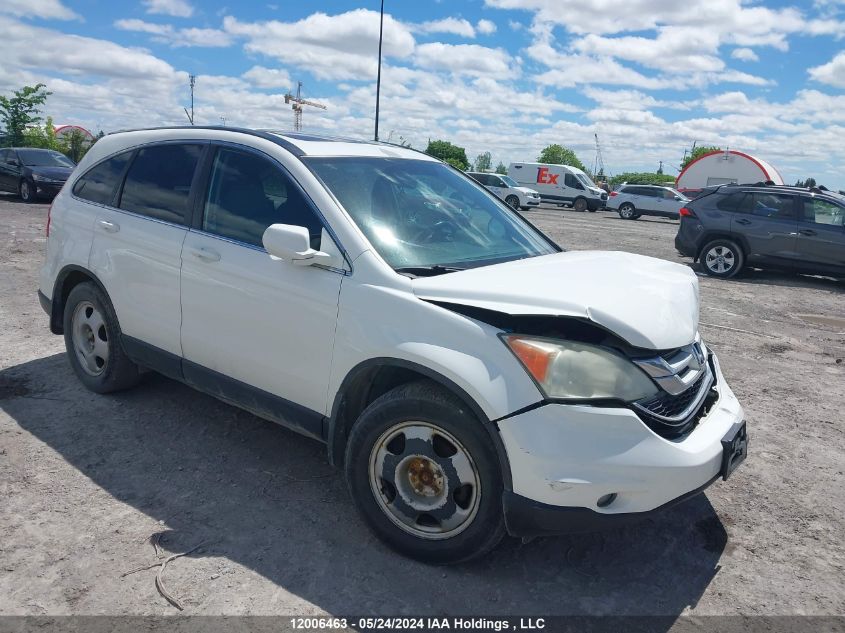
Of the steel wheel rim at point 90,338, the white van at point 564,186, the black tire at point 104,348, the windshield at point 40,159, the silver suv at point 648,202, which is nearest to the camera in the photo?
the black tire at point 104,348

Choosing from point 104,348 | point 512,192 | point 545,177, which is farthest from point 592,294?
point 545,177

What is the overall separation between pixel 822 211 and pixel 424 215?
419 inches

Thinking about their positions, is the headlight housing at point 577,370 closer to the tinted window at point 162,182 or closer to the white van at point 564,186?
the tinted window at point 162,182

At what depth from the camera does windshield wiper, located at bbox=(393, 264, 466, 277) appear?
305cm

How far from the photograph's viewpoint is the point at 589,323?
2664 millimetres

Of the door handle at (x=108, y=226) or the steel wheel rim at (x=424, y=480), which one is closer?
the steel wheel rim at (x=424, y=480)

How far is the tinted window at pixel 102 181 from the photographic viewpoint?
4527 millimetres

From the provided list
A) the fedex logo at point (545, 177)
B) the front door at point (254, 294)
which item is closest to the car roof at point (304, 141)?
the front door at point (254, 294)

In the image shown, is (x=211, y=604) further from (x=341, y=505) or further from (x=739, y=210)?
(x=739, y=210)

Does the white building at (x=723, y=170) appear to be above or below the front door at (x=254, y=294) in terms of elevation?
above

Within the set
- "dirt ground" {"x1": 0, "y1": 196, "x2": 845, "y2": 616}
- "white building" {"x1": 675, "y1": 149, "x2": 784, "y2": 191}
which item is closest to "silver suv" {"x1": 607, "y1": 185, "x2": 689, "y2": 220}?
A: "white building" {"x1": 675, "y1": 149, "x2": 784, "y2": 191}

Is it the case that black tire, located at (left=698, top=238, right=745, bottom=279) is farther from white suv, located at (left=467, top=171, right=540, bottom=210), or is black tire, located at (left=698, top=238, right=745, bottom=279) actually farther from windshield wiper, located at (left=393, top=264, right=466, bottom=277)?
white suv, located at (left=467, top=171, right=540, bottom=210)

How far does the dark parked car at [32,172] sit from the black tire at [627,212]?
24650 mm

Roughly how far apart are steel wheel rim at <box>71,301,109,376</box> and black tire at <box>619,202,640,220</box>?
31.7 m
